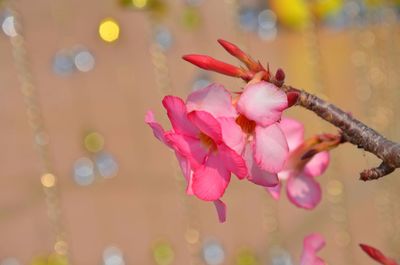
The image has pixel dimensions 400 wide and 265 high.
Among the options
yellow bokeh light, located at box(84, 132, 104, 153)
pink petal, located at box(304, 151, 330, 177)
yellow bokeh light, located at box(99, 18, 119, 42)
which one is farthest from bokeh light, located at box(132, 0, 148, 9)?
pink petal, located at box(304, 151, 330, 177)

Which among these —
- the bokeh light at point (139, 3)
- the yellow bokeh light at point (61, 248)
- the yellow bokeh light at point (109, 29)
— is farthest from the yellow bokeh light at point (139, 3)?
the yellow bokeh light at point (61, 248)

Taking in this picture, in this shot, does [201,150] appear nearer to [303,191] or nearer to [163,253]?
[303,191]

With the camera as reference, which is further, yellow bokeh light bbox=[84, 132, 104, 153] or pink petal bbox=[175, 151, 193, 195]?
yellow bokeh light bbox=[84, 132, 104, 153]

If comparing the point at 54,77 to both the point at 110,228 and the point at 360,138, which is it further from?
the point at 360,138

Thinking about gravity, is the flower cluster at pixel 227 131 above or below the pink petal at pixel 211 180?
above

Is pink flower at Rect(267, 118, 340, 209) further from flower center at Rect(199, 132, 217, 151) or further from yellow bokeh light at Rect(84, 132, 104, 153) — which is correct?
yellow bokeh light at Rect(84, 132, 104, 153)

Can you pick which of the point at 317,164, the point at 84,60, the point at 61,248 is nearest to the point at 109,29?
the point at 84,60

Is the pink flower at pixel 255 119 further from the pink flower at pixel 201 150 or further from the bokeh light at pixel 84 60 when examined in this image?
the bokeh light at pixel 84 60
